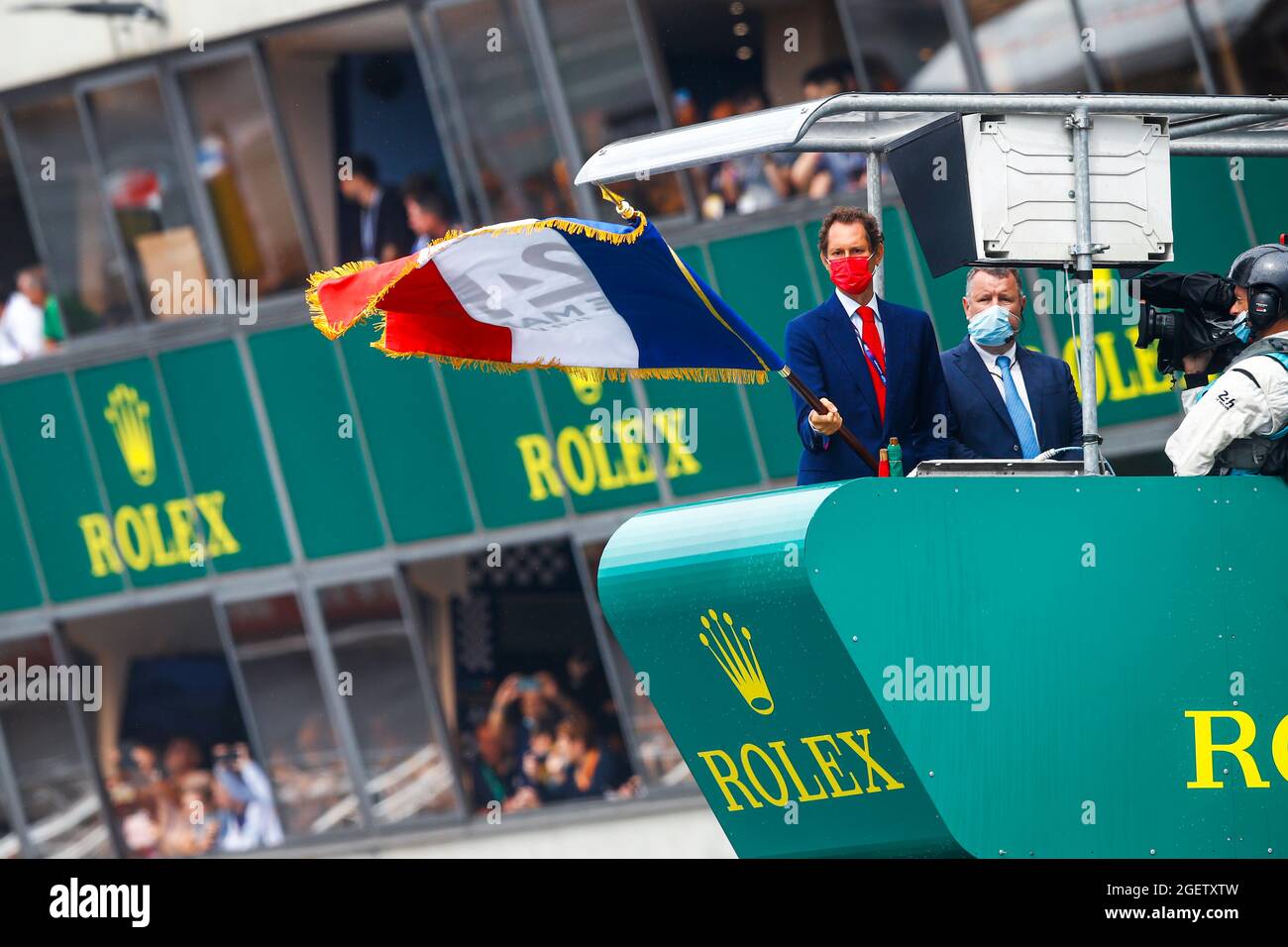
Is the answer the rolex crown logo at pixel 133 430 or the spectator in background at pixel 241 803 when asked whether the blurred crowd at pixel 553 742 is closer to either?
the spectator in background at pixel 241 803

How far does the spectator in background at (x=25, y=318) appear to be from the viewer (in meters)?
24.5

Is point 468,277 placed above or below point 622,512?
above

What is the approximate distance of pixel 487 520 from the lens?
2266 centimetres

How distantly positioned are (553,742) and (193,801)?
3977 millimetres

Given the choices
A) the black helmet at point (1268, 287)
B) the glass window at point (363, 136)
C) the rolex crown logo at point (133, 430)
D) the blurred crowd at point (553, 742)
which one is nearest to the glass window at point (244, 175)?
the glass window at point (363, 136)

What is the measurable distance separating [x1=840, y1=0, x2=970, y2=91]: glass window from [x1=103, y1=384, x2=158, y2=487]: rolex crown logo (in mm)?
8380

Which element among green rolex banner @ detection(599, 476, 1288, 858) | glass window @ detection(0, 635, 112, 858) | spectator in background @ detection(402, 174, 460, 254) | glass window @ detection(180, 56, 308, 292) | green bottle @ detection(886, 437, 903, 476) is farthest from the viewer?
glass window @ detection(0, 635, 112, 858)

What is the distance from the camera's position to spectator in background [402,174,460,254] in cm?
2231

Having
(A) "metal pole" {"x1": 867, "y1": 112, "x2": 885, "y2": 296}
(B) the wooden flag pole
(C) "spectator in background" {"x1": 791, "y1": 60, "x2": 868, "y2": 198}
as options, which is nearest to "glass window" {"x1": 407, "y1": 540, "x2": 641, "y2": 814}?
(C) "spectator in background" {"x1": 791, "y1": 60, "x2": 868, "y2": 198}

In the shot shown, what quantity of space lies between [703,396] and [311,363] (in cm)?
422

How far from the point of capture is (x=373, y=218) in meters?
22.7

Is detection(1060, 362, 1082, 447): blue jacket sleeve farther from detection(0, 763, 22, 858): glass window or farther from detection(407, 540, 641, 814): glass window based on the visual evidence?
detection(0, 763, 22, 858): glass window
